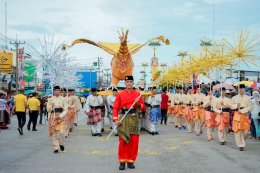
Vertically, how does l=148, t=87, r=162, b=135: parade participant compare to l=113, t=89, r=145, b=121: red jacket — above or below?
below

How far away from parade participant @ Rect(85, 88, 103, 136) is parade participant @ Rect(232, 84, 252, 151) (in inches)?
239

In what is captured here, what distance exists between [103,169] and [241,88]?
17.9ft

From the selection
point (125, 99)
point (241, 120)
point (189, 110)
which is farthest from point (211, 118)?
point (125, 99)

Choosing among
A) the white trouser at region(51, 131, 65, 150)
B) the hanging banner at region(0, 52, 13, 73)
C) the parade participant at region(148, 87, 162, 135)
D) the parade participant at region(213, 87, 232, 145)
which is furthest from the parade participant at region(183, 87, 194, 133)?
the hanging banner at region(0, 52, 13, 73)

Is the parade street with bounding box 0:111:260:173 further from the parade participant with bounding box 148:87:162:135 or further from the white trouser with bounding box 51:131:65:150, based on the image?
the parade participant with bounding box 148:87:162:135

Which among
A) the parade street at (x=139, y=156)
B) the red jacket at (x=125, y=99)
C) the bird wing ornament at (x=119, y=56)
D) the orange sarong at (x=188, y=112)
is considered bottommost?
the parade street at (x=139, y=156)

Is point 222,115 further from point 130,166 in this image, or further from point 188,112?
point 130,166

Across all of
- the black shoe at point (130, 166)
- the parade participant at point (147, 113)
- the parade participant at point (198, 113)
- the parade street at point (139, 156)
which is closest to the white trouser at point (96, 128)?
the parade street at point (139, 156)

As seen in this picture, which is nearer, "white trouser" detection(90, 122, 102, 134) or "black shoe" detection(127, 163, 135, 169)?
"black shoe" detection(127, 163, 135, 169)

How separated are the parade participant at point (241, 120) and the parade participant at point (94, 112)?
607cm

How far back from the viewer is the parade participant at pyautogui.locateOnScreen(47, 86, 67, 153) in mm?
11789

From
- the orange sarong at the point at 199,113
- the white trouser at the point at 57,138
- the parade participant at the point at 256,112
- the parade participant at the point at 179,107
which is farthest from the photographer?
the parade participant at the point at 179,107

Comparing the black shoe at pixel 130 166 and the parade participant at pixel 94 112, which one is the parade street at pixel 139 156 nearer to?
the black shoe at pixel 130 166

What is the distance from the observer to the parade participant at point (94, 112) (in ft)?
56.0
